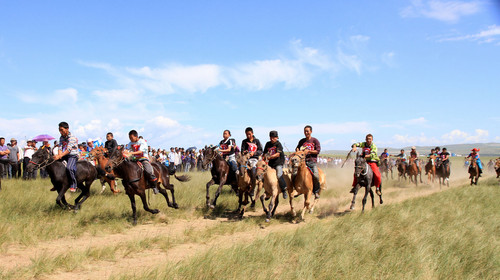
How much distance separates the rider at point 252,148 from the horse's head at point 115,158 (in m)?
3.92

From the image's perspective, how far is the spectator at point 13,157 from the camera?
18417mm

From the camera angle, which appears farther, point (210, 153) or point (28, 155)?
point (28, 155)

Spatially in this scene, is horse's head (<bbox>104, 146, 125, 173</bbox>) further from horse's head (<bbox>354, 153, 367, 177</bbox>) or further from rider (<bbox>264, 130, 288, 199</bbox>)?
horse's head (<bbox>354, 153, 367, 177</bbox>)

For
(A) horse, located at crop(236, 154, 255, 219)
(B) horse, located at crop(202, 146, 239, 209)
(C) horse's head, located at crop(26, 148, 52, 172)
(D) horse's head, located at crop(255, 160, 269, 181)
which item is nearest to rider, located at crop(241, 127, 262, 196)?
(A) horse, located at crop(236, 154, 255, 219)

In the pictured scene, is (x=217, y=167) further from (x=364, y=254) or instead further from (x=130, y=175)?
(x=364, y=254)

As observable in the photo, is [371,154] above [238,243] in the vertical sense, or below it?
above

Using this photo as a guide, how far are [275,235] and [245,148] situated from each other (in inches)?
178

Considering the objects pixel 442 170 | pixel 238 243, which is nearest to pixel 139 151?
pixel 238 243

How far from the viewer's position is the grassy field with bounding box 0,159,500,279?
18.4ft

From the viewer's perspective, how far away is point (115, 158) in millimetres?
9688

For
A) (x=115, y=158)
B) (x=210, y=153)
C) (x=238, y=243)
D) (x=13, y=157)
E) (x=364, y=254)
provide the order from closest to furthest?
(x=364, y=254)
(x=238, y=243)
(x=115, y=158)
(x=210, y=153)
(x=13, y=157)

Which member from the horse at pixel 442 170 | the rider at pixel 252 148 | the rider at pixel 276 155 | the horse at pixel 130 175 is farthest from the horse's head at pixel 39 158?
the horse at pixel 442 170

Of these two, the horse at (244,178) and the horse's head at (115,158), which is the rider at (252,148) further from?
the horse's head at (115,158)

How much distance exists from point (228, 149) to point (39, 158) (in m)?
6.15
